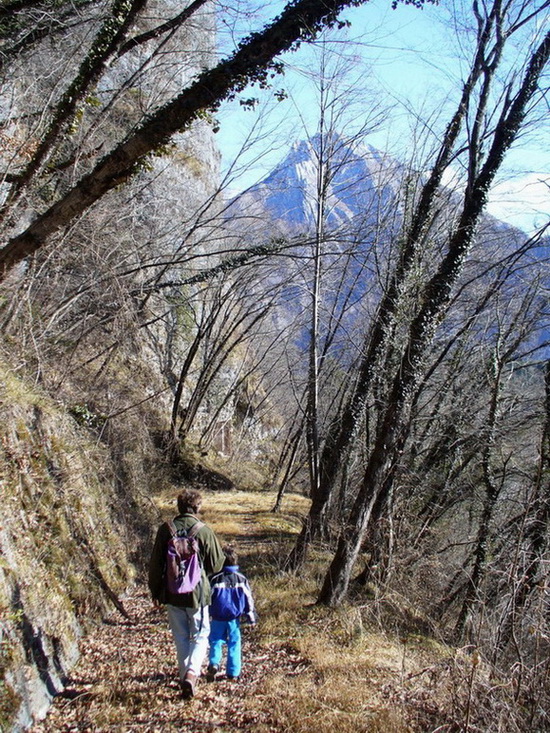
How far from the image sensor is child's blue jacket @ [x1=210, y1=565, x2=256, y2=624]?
15.7 ft

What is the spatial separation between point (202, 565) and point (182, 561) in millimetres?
214

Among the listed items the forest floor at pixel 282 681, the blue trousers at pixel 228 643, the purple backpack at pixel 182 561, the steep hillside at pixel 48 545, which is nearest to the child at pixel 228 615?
the blue trousers at pixel 228 643

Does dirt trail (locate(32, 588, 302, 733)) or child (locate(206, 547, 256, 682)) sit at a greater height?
child (locate(206, 547, 256, 682))

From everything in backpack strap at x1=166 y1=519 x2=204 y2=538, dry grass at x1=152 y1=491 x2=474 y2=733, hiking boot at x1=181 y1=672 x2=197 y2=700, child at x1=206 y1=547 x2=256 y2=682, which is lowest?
dry grass at x1=152 y1=491 x2=474 y2=733

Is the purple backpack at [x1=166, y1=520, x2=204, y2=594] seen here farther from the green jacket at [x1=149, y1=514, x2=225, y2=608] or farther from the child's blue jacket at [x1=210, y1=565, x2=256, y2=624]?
the child's blue jacket at [x1=210, y1=565, x2=256, y2=624]

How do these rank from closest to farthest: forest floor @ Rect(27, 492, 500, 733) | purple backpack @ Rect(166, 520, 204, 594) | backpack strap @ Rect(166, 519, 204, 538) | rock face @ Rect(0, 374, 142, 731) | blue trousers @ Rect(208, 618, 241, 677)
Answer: forest floor @ Rect(27, 492, 500, 733), rock face @ Rect(0, 374, 142, 731), purple backpack @ Rect(166, 520, 204, 594), backpack strap @ Rect(166, 519, 204, 538), blue trousers @ Rect(208, 618, 241, 677)

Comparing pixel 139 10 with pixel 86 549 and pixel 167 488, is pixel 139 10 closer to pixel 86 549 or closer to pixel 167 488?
pixel 86 549

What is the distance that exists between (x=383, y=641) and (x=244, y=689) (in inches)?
86.7

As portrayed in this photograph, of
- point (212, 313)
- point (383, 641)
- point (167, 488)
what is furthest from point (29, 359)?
point (212, 313)

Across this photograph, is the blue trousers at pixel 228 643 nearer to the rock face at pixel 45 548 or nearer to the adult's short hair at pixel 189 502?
the adult's short hair at pixel 189 502

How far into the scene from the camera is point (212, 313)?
17.2m

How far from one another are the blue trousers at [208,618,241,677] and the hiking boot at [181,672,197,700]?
1.58 feet

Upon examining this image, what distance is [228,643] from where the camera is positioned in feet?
15.9

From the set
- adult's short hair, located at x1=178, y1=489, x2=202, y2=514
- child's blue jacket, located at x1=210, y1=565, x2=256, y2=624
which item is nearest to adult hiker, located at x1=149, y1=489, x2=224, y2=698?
adult's short hair, located at x1=178, y1=489, x2=202, y2=514
